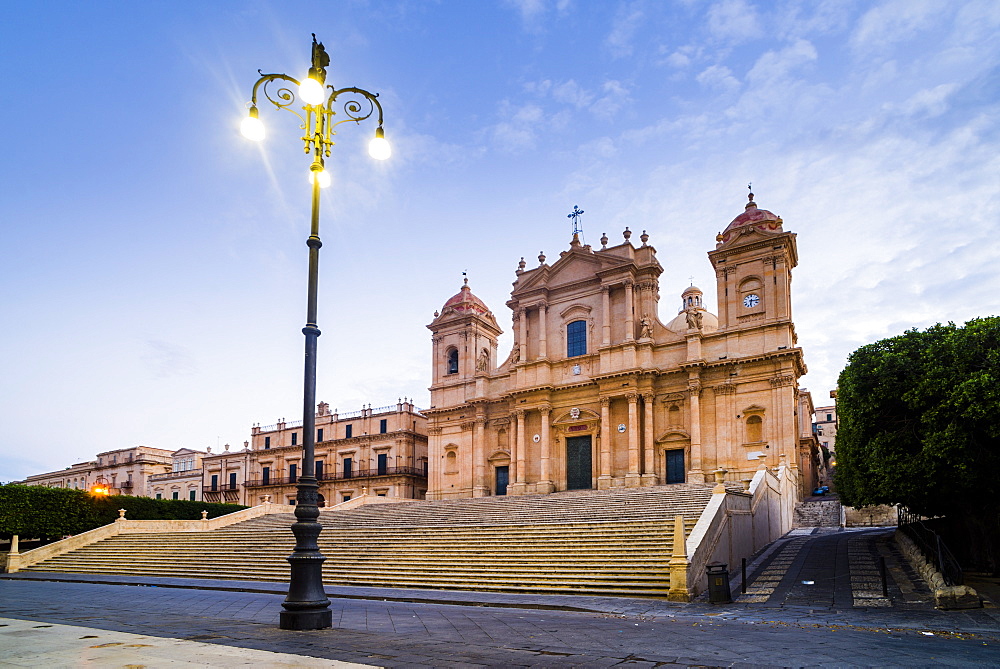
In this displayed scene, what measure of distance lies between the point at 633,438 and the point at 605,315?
6.72 meters

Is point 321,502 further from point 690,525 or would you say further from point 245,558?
point 690,525

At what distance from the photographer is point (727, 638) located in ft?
32.0

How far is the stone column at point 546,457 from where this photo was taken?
3825cm

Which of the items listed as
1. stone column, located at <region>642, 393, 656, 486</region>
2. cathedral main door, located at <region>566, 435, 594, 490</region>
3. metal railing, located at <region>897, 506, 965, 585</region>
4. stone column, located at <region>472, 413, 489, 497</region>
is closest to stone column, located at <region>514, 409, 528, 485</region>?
cathedral main door, located at <region>566, 435, 594, 490</region>

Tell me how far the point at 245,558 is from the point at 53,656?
1900 centimetres

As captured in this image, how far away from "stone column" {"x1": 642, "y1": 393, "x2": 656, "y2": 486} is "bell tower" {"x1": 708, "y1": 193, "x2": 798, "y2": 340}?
17.1 feet

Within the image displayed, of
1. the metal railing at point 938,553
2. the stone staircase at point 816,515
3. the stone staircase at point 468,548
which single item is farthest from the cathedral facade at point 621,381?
the metal railing at point 938,553

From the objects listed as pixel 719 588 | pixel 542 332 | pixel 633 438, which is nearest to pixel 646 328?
pixel 633 438

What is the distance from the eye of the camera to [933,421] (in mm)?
A: 15773

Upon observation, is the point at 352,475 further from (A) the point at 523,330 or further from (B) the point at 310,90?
(B) the point at 310,90

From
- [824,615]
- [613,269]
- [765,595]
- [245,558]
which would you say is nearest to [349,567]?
[245,558]

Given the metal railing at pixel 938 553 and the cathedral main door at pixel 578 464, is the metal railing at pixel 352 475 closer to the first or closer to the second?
the cathedral main door at pixel 578 464

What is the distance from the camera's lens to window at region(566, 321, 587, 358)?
1559 inches

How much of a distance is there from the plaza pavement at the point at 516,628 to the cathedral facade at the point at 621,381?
50.0 ft
